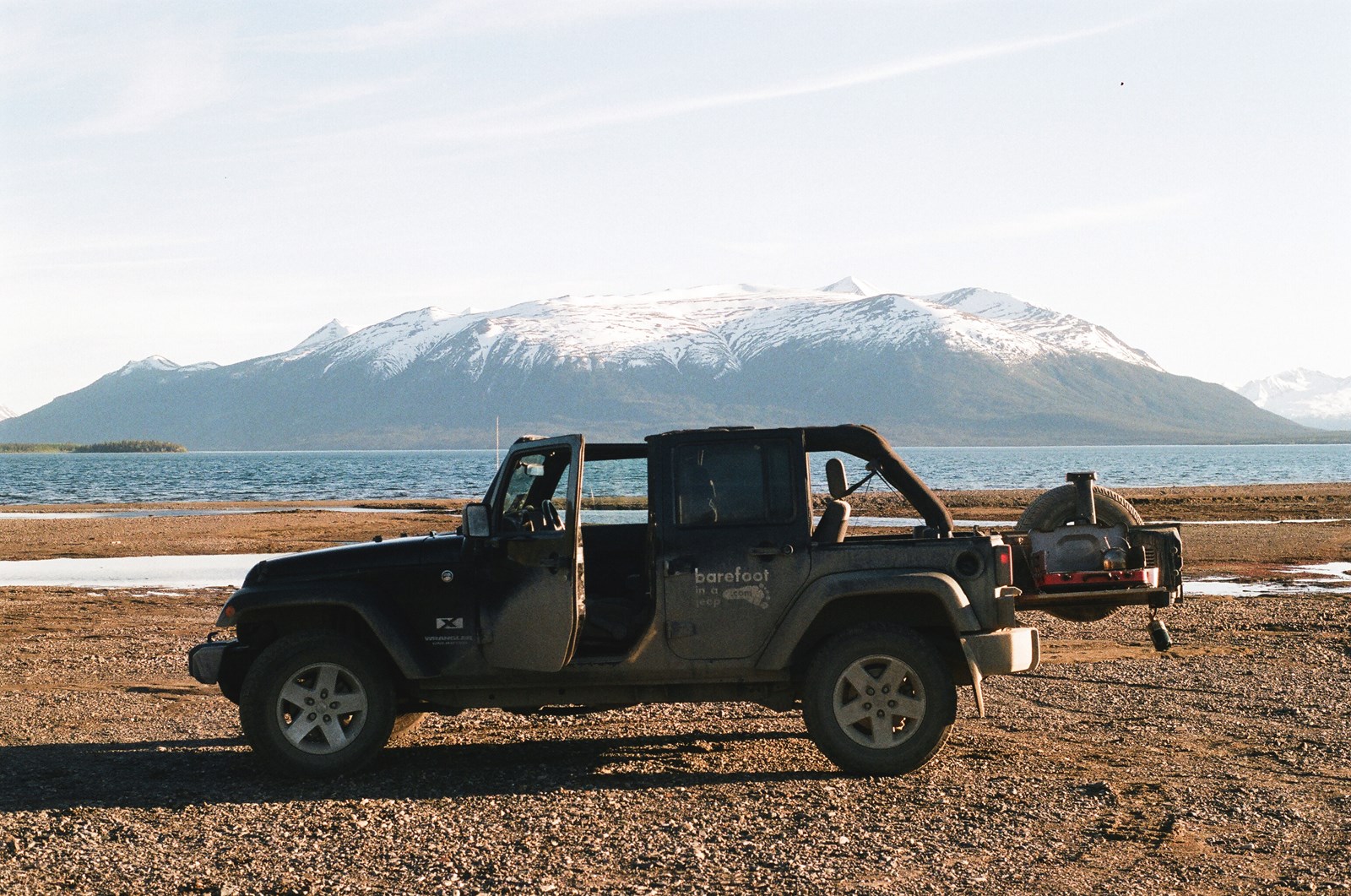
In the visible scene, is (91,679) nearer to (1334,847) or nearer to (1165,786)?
(1165,786)

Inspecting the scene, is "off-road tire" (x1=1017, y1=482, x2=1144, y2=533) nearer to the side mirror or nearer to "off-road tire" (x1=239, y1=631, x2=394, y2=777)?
the side mirror

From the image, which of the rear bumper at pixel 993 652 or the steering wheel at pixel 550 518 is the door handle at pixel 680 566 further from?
the rear bumper at pixel 993 652

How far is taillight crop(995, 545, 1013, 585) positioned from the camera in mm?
8656

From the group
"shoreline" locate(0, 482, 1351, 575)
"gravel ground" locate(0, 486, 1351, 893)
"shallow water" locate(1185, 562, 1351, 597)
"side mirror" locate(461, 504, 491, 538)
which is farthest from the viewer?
"shoreline" locate(0, 482, 1351, 575)

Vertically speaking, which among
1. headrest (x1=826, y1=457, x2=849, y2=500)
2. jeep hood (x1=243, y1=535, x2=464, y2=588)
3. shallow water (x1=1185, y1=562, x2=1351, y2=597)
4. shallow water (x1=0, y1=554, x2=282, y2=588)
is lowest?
shallow water (x1=1185, y1=562, x2=1351, y2=597)

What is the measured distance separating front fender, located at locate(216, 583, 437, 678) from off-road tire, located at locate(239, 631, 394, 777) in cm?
22

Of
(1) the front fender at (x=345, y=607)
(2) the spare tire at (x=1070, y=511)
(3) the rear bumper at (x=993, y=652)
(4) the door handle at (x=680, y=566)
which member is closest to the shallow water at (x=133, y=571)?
(1) the front fender at (x=345, y=607)

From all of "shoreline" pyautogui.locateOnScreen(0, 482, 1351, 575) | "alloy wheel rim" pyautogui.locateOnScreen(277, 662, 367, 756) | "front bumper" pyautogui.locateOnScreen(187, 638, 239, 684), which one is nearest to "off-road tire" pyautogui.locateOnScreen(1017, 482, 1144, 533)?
"alloy wheel rim" pyautogui.locateOnScreen(277, 662, 367, 756)

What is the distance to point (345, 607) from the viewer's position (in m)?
8.99

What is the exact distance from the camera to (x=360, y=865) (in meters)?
6.79

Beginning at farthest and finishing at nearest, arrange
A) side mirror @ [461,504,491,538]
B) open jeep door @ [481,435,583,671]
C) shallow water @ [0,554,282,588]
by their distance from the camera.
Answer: shallow water @ [0,554,282,588]
open jeep door @ [481,435,583,671]
side mirror @ [461,504,491,538]

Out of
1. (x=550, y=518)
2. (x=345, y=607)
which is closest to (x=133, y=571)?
(x=345, y=607)

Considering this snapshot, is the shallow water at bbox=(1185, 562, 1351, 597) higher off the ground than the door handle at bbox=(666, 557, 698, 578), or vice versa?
the door handle at bbox=(666, 557, 698, 578)

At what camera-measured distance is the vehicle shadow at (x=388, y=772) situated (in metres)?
8.37
